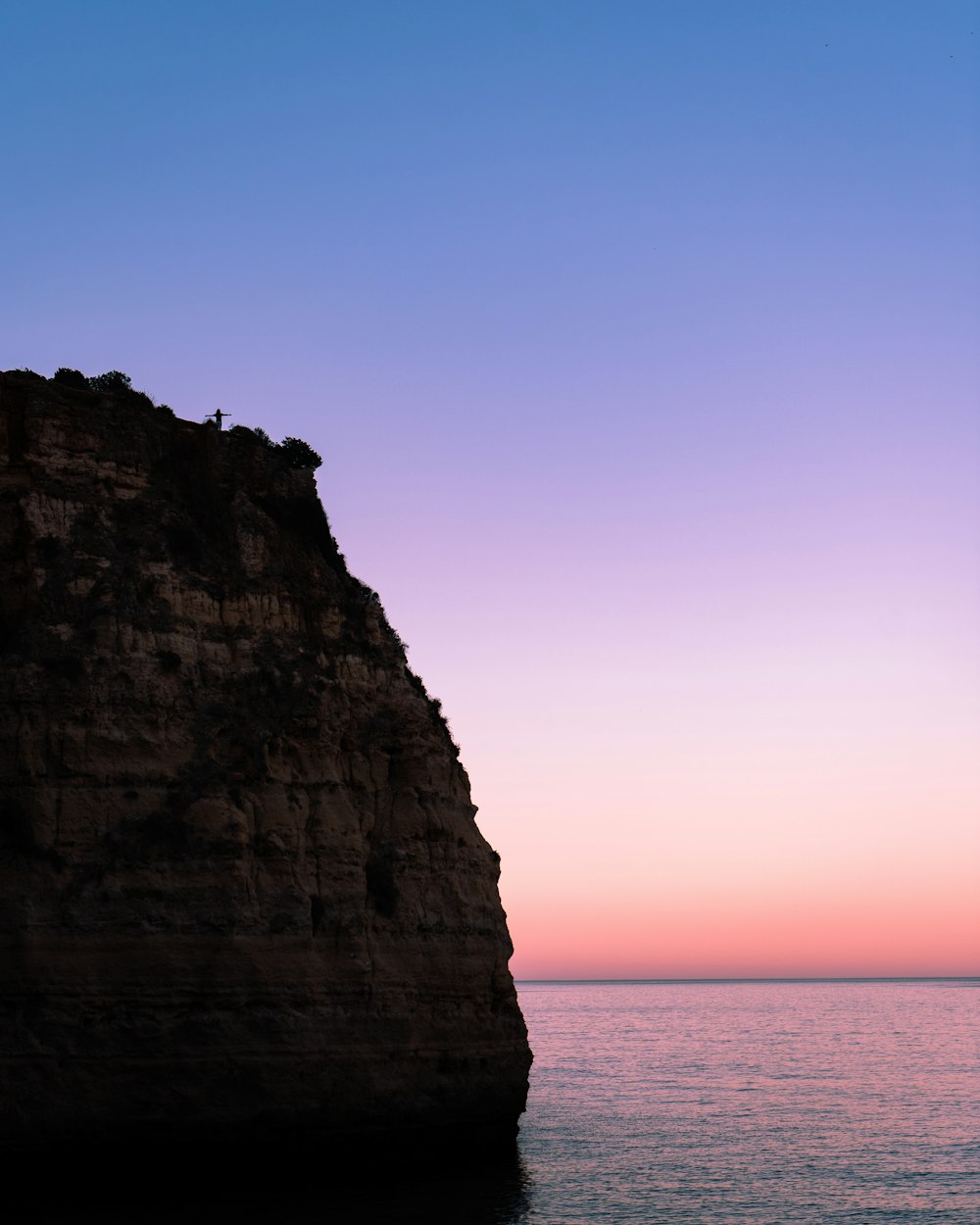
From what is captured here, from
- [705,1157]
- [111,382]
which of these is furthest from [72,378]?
[705,1157]

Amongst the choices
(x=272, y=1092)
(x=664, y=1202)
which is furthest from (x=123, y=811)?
(x=664, y=1202)

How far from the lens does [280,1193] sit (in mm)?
26969

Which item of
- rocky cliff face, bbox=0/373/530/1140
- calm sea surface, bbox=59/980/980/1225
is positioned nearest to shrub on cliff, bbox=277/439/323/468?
rocky cliff face, bbox=0/373/530/1140

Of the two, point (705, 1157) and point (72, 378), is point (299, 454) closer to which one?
point (72, 378)

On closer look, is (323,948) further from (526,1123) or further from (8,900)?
(526,1123)

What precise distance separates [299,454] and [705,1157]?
72.8ft

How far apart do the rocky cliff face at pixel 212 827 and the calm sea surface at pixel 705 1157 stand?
6.15 feet

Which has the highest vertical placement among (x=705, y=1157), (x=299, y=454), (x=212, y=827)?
(x=299, y=454)

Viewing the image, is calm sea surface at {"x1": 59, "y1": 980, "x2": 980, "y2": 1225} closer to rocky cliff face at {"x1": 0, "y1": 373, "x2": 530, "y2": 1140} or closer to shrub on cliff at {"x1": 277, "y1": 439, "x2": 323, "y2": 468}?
rocky cliff face at {"x1": 0, "y1": 373, "x2": 530, "y2": 1140}

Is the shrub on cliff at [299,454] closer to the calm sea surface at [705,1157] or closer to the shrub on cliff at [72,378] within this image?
the shrub on cliff at [72,378]

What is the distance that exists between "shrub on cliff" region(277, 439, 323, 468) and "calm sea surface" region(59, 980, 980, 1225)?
1878cm

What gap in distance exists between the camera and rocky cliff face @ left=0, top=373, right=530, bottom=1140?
1051 inches

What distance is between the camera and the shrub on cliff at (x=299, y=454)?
38281 millimetres

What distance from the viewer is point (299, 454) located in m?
38.4
